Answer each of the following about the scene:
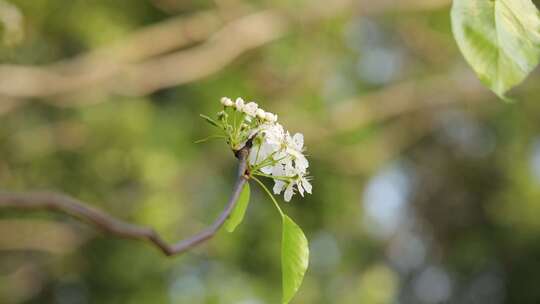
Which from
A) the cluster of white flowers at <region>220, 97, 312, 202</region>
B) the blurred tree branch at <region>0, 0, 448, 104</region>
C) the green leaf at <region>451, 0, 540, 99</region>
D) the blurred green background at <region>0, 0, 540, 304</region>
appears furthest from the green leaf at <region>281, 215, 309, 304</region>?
the blurred tree branch at <region>0, 0, 448, 104</region>

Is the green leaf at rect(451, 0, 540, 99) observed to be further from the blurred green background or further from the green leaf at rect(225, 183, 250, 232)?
the blurred green background

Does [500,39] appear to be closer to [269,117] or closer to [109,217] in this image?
[269,117]

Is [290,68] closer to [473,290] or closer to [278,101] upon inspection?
[278,101]

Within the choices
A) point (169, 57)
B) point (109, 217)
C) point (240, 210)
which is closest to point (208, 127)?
point (169, 57)

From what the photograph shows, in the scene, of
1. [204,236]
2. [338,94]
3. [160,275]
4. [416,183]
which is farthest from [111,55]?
[416,183]

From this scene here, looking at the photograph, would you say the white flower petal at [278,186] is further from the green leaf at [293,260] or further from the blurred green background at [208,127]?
the blurred green background at [208,127]

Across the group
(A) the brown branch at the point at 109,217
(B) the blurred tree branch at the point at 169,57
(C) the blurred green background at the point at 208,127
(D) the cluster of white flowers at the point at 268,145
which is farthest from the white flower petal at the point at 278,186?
(B) the blurred tree branch at the point at 169,57
